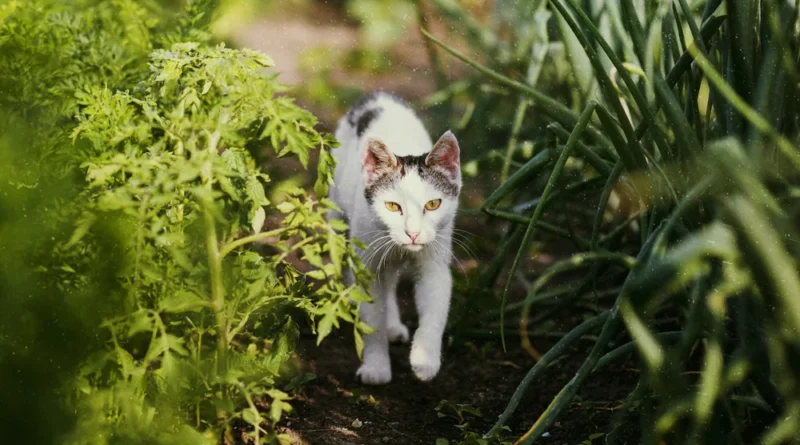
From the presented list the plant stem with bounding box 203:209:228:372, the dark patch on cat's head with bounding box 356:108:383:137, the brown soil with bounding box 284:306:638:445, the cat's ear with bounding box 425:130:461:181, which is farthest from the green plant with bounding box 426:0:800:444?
the dark patch on cat's head with bounding box 356:108:383:137

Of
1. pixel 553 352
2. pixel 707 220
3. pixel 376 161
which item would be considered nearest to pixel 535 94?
pixel 707 220

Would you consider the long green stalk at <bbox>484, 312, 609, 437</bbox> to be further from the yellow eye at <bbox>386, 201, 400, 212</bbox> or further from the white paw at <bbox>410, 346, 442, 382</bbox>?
the yellow eye at <bbox>386, 201, 400, 212</bbox>

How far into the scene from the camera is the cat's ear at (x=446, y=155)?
242 centimetres

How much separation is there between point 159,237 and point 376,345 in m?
1.05

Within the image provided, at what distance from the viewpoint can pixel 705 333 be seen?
1.74 metres

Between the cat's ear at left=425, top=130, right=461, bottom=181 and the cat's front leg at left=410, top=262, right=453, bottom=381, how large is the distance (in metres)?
0.27

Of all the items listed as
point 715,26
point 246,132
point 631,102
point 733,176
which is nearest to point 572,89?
point 631,102

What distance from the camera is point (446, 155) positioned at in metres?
2.46

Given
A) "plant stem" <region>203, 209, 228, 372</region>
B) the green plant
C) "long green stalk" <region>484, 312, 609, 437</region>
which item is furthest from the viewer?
"long green stalk" <region>484, 312, 609, 437</region>

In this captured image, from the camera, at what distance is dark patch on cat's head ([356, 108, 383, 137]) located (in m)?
2.97

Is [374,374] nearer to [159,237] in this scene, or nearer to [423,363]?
[423,363]

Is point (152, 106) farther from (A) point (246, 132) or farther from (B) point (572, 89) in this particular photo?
(B) point (572, 89)

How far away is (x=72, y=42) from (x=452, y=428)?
129 centimetres

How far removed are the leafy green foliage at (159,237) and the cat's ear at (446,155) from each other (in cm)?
62
